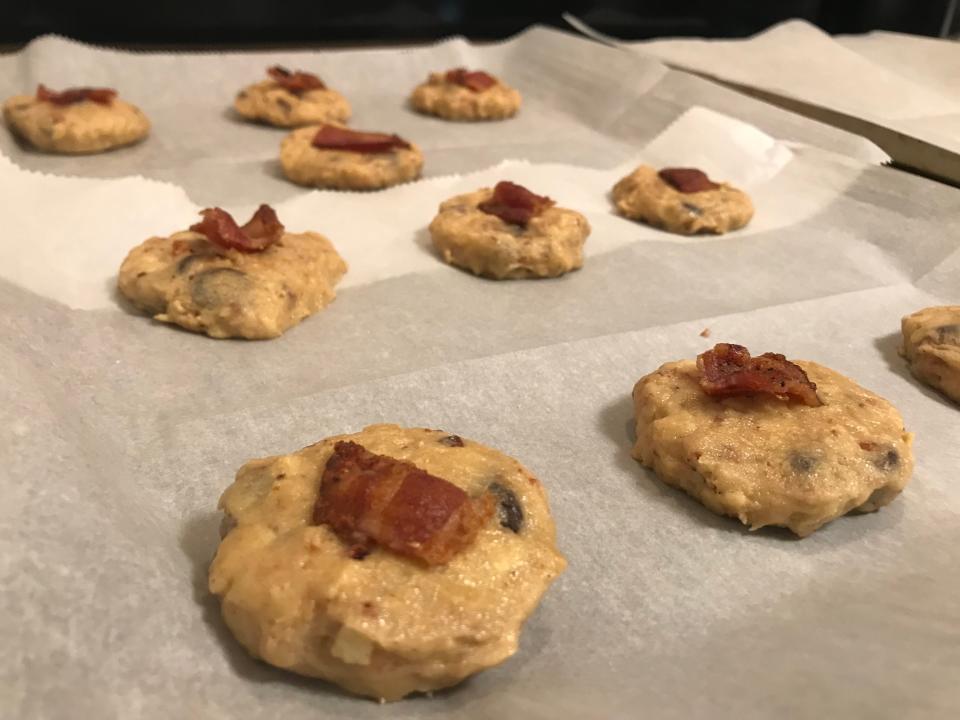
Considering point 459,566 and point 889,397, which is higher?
point 459,566

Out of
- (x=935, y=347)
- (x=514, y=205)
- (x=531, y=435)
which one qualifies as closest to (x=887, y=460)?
(x=935, y=347)

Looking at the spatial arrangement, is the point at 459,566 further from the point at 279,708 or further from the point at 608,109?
the point at 608,109

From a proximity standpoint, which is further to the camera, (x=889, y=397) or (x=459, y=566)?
(x=889, y=397)

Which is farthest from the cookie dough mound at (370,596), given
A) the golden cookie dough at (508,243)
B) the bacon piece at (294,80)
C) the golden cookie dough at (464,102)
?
the golden cookie dough at (464,102)

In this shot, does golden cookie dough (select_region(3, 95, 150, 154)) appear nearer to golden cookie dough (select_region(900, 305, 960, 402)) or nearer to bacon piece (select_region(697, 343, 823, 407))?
bacon piece (select_region(697, 343, 823, 407))

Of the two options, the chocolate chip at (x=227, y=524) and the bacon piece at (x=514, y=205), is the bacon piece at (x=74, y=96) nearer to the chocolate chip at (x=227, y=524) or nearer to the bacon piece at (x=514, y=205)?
the bacon piece at (x=514, y=205)

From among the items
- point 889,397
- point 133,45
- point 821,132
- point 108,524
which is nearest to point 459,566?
point 108,524

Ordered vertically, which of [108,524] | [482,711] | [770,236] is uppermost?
[108,524]
